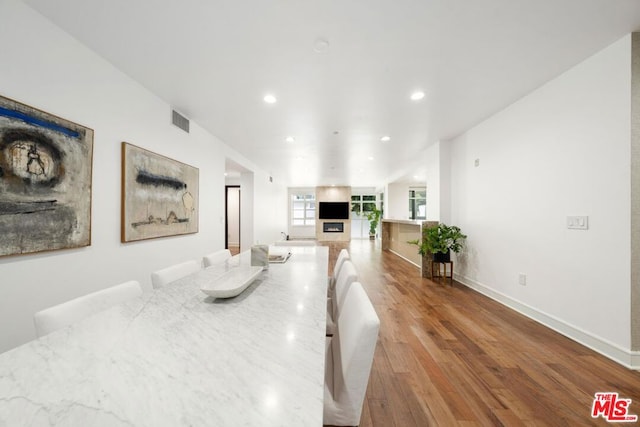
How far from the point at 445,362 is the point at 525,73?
2702 mm

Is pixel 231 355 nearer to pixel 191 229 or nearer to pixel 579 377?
pixel 579 377

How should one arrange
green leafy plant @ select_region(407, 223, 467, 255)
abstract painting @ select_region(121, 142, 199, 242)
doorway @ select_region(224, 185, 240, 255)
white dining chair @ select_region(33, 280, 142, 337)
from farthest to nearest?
doorway @ select_region(224, 185, 240, 255) < green leafy plant @ select_region(407, 223, 467, 255) < abstract painting @ select_region(121, 142, 199, 242) < white dining chair @ select_region(33, 280, 142, 337)

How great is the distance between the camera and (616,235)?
1.98m

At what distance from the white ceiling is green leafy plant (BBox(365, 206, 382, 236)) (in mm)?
7524

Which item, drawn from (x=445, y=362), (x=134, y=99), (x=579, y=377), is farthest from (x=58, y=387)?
(x=579, y=377)

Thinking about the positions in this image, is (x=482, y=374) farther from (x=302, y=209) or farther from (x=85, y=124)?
(x=302, y=209)

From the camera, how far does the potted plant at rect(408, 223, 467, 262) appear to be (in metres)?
4.02

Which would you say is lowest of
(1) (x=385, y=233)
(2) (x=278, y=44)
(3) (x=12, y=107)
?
(1) (x=385, y=233)

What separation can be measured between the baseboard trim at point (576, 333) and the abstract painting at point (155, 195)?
421cm

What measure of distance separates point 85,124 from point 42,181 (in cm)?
58

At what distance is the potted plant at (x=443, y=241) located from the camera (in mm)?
4020

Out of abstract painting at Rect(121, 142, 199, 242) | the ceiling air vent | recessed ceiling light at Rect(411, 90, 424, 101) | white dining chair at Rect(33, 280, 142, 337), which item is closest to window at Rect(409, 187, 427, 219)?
recessed ceiling light at Rect(411, 90, 424, 101)

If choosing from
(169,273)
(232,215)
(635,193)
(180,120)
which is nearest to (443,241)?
(635,193)

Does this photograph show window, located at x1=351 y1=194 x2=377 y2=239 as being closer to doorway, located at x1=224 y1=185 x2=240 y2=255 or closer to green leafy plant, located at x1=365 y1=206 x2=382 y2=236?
green leafy plant, located at x1=365 y1=206 x2=382 y2=236
